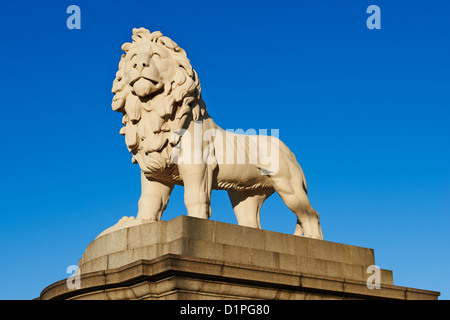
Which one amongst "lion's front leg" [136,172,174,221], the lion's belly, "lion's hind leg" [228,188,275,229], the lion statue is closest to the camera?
the lion statue

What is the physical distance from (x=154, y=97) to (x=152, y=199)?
4.90 feet

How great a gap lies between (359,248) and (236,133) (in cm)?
260

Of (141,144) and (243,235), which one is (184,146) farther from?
(243,235)

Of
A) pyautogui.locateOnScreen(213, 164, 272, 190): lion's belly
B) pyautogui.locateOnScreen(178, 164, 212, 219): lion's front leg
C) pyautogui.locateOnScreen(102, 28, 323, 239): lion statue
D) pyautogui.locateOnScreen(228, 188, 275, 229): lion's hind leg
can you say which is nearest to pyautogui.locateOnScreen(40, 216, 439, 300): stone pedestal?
pyautogui.locateOnScreen(178, 164, 212, 219): lion's front leg

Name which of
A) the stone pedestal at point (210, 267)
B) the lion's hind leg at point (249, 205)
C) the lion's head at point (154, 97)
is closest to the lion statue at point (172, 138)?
the lion's head at point (154, 97)

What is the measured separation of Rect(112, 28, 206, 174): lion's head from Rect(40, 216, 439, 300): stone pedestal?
1.26 metres

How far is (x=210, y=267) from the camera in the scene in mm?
8438

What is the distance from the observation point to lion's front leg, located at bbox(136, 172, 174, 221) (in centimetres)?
1027

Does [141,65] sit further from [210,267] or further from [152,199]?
[210,267]

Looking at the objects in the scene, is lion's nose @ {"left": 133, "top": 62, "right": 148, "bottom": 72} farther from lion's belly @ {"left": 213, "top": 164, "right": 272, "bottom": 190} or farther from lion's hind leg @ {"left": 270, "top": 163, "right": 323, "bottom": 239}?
lion's hind leg @ {"left": 270, "top": 163, "right": 323, "bottom": 239}

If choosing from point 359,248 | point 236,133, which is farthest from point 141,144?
point 359,248

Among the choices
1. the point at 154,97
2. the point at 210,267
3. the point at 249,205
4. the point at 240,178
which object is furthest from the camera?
the point at 249,205

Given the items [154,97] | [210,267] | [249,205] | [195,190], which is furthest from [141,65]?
[210,267]
